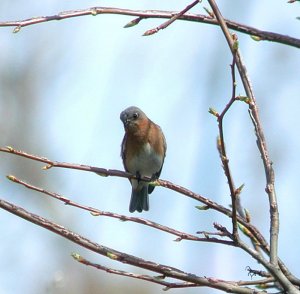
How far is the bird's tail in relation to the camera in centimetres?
795

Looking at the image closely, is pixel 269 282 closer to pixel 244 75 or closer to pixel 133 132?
pixel 244 75

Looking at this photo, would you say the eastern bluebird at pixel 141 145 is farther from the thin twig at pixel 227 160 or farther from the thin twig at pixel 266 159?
the thin twig at pixel 227 160

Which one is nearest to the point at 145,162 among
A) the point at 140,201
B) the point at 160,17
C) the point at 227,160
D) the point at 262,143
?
the point at 140,201

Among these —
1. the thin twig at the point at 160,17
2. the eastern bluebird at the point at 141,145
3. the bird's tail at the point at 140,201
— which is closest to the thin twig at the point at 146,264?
the thin twig at the point at 160,17

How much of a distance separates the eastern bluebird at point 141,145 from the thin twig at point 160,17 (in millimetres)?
4163

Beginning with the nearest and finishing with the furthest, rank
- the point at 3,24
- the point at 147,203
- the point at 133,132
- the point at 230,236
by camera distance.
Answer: the point at 230,236 → the point at 3,24 → the point at 133,132 → the point at 147,203

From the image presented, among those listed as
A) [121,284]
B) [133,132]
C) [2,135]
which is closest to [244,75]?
[133,132]

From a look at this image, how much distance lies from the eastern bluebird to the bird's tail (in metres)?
0.36

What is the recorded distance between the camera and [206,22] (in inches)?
123

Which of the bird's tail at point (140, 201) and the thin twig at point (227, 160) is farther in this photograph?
the bird's tail at point (140, 201)

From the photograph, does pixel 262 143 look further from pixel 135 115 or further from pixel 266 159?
pixel 135 115

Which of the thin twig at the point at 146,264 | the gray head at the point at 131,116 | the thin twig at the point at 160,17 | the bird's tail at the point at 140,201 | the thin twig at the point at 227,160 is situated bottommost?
the thin twig at the point at 146,264

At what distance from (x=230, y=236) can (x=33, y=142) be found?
1133 centimetres

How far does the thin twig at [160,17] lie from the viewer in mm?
2918
